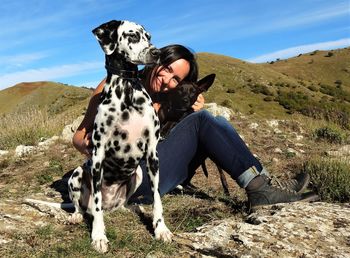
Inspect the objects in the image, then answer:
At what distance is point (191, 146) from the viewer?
512cm

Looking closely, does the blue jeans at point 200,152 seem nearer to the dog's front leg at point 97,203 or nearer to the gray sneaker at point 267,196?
the gray sneaker at point 267,196

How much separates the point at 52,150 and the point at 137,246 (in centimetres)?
592

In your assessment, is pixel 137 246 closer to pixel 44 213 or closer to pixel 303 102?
pixel 44 213

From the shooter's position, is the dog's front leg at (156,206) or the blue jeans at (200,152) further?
the blue jeans at (200,152)

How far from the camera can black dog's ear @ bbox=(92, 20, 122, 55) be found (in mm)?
4035

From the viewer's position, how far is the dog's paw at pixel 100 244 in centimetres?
364

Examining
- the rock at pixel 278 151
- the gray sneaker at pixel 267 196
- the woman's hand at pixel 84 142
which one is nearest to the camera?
the woman's hand at pixel 84 142

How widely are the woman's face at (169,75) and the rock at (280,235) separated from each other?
1.82 m

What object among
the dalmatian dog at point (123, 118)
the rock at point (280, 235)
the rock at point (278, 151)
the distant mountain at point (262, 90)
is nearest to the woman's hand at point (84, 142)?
the dalmatian dog at point (123, 118)

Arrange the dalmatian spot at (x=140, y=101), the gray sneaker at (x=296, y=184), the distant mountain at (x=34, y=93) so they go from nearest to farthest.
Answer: the dalmatian spot at (x=140, y=101)
the gray sneaker at (x=296, y=184)
the distant mountain at (x=34, y=93)

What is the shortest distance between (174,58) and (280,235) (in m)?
2.41

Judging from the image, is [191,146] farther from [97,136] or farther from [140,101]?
[97,136]

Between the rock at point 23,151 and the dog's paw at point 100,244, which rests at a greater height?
the rock at point 23,151

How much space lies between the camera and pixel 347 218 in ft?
13.7
